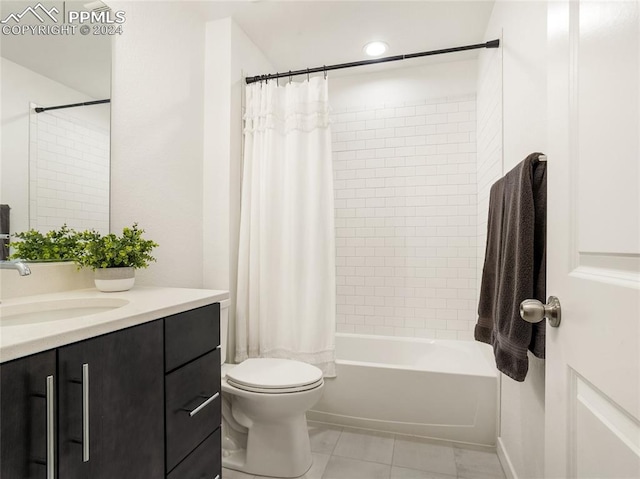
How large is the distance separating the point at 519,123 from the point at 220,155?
5.17ft

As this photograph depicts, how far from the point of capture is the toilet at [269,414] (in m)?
1.54

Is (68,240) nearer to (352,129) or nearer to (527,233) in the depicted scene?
(527,233)

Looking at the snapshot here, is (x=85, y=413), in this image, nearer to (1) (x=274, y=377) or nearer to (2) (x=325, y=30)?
(1) (x=274, y=377)

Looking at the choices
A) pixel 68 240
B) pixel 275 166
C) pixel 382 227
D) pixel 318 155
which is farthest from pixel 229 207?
pixel 382 227

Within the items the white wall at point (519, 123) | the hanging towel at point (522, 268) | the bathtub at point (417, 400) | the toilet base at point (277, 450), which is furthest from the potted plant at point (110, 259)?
Result: the white wall at point (519, 123)

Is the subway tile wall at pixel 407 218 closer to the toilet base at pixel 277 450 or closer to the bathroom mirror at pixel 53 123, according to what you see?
the toilet base at pixel 277 450

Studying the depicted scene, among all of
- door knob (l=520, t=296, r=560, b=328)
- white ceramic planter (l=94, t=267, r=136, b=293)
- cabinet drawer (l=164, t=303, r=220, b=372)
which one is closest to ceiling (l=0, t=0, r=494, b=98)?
white ceramic planter (l=94, t=267, r=136, b=293)

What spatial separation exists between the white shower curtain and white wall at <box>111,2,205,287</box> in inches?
12.6

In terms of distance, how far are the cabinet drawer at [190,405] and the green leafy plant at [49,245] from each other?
660mm

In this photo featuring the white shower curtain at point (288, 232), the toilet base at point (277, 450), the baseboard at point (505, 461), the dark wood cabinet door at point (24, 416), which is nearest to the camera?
the dark wood cabinet door at point (24, 416)

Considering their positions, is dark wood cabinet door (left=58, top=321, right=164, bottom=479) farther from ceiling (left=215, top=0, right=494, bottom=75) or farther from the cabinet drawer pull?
ceiling (left=215, top=0, right=494, bottom=75)

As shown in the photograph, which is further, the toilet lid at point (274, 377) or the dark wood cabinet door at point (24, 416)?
the toilet lid at point (274, 377)

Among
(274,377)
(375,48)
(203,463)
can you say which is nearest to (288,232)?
(274,377)

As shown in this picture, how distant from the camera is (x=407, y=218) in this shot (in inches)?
103
